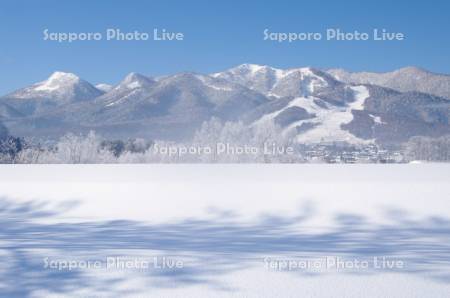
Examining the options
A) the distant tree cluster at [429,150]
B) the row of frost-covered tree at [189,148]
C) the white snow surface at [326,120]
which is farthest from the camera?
the white snow surface at [326,120]

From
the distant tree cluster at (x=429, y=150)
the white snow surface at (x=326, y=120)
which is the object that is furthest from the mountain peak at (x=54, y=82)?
the distant tree cluster at (x=429, y=150)

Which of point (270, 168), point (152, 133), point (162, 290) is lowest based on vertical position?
point (162, 290)

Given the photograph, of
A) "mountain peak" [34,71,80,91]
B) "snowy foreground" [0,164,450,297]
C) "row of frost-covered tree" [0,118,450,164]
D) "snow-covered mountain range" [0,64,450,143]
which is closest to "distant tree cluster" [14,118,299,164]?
"row of frost-covered tree" [0,118,450,164]

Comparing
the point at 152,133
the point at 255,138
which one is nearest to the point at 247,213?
the point at 255,138

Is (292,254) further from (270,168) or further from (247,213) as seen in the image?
(270,168)

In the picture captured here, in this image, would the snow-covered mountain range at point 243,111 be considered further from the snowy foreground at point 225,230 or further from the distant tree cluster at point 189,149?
the snowy foreground at point 225,230

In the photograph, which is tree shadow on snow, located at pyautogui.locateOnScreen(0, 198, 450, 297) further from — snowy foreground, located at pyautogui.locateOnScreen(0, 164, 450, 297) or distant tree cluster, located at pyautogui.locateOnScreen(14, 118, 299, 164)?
distant tree cluster, located at pyautogui.locateOnScreen(14, 118, 299, 164)
